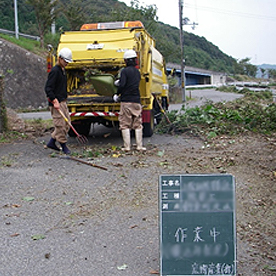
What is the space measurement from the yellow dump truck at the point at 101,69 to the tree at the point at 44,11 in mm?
23195

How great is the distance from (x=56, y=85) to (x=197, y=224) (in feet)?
19.5

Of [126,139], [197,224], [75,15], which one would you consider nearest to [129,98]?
[126,139]

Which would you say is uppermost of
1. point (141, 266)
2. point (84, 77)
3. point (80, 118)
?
point (84, 77)

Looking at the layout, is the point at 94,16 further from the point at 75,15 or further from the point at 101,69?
the point at 101,69

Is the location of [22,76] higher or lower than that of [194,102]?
higher

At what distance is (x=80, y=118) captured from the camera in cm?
1095

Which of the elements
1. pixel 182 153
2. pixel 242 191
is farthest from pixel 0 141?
pixel 242 191

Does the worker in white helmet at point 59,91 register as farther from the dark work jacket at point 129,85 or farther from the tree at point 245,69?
the tree at point 245,69

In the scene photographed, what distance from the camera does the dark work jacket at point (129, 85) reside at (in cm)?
933

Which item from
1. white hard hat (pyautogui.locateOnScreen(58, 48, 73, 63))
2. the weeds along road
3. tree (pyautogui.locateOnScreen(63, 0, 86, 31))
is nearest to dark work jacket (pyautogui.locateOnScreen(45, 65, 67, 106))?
white hard hat (pyautogui.locateOnScreen(58, 48, 73, 63))

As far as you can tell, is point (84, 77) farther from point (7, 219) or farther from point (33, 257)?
point (33, 257)

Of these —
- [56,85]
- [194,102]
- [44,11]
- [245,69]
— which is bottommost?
[194,102]

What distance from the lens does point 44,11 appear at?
33.6m

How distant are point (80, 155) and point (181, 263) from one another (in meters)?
5.84
